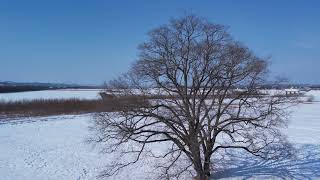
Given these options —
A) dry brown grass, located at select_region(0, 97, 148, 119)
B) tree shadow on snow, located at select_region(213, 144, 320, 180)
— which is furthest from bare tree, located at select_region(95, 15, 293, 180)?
dry brown grass, located at select_region(0, 97, 148, 119)

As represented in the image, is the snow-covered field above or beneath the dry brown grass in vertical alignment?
beneath

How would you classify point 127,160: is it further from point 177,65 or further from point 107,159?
point 177,65

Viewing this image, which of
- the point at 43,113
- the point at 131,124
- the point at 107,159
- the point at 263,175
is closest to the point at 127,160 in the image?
the point at 107,159

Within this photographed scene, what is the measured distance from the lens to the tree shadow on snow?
18172 millimetres

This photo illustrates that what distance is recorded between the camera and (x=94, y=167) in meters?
20.6

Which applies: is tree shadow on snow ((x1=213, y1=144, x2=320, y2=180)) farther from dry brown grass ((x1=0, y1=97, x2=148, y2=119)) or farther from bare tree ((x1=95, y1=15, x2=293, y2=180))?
dry brown grass ((x1=0, y1=97, x2=148, y2=119))

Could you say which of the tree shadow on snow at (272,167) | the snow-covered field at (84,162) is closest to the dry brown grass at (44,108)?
the snow-covered field at (84,162)

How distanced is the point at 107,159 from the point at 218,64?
31.0 ft

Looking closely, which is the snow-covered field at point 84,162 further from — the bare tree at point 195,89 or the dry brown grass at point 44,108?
the dry brown grass at point 44,108

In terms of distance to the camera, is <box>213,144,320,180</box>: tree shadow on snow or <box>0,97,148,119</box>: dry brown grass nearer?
<box>213,144,320,180</box>: tree shadow on snow

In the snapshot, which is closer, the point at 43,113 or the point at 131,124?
the point at 131,124

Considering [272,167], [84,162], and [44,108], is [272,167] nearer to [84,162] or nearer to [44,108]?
[84,162]

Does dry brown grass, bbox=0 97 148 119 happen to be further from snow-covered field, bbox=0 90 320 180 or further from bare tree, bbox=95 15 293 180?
bare tree, bbox=95 15 293 180

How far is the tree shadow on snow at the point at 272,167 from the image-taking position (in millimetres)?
18172
